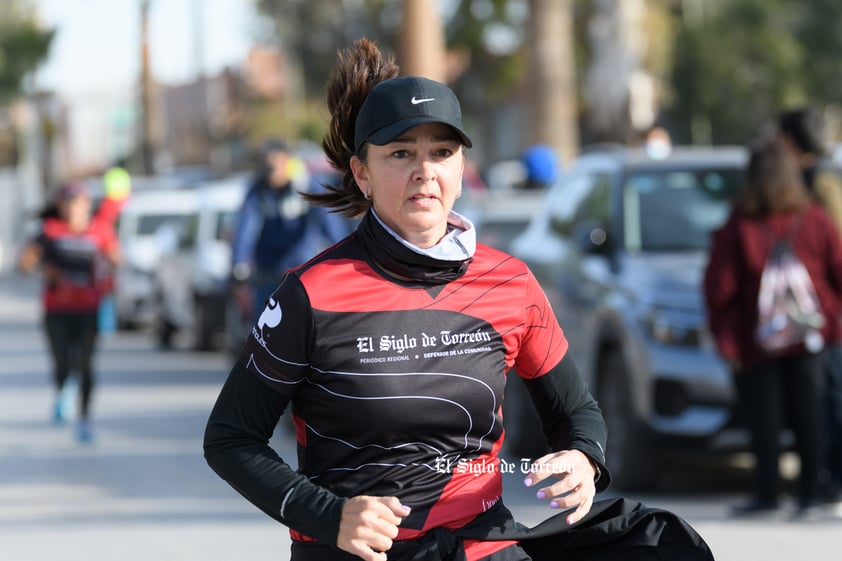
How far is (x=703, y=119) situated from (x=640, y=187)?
39.0 meters

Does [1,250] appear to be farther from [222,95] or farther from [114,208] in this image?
[222,95]

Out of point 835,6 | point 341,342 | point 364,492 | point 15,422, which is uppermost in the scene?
point 835,6

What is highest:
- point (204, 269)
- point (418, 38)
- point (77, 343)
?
point (418, 38)

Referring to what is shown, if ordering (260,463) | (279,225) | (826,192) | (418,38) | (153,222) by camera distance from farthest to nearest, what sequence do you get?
(153,222) < (418,38) < (279,225) < (826,192) < (260,463)

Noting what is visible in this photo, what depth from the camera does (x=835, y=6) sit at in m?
50.6

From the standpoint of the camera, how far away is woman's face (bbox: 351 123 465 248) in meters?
3.70

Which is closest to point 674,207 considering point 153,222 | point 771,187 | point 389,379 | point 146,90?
point 771,187

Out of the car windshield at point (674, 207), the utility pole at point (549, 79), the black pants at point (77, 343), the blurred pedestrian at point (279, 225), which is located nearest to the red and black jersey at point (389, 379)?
the car windshield at point (674, 207)

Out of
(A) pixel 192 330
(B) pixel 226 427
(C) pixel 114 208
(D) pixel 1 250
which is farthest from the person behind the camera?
(D) pixel 1 250

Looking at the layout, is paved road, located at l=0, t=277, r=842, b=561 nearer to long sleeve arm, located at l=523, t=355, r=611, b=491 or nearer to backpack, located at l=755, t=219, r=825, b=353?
backpack, located at l=755, t=219, r=825, b=353

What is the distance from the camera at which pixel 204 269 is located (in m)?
20.9

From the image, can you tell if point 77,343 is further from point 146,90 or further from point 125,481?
point 146,90

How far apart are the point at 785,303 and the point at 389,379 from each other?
5878mm

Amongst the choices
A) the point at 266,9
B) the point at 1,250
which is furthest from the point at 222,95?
the point at 1,250
